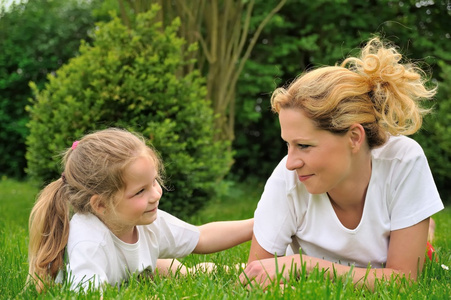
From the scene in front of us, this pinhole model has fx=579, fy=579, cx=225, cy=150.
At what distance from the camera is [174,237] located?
3275mm

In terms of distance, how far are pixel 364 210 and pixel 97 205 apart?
1.35 metres

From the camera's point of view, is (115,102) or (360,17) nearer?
(115,102)

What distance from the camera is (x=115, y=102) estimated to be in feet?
18.1

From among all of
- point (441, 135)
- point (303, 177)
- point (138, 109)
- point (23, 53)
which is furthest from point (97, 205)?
point (23, 53)

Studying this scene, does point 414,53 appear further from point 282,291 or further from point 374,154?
point 282,291

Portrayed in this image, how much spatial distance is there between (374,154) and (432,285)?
2.30 feet

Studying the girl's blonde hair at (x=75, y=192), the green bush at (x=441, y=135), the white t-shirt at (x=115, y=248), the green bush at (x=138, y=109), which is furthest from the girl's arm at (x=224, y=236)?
the green bush at (x=441, y=135)

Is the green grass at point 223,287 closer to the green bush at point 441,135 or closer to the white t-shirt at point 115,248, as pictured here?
the white t-shirt at point 115,248

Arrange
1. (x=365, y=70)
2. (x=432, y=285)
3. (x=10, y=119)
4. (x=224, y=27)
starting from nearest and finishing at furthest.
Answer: (x=432, y=285)
(x=365, y=70)
(x=224, y=27)
(x=10, y=119)

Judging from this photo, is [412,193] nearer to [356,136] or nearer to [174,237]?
[356,136]

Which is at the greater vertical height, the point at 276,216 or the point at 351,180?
the point at 351,180

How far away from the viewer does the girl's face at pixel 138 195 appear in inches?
113

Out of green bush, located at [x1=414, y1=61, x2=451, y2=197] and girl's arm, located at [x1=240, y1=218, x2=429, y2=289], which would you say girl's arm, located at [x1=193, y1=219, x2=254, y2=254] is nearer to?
girl's arm, located at [x1=240, y1=218, x2=429, y2=289]

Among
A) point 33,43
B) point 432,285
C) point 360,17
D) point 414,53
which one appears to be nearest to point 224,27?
point 360,17
